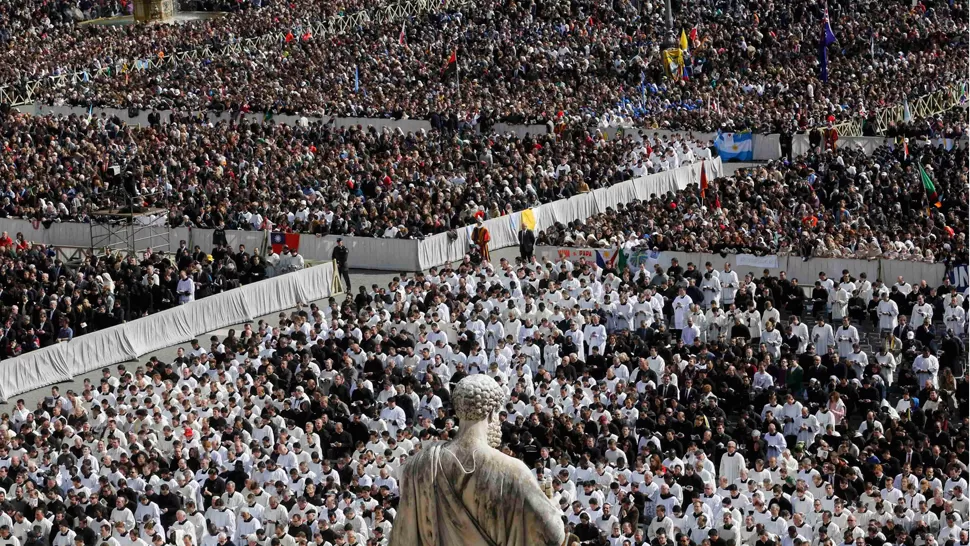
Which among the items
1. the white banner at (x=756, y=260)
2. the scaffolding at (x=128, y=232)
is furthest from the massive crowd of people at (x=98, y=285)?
the white banner at (x=756, y=260)

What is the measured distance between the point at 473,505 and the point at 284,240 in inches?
1296

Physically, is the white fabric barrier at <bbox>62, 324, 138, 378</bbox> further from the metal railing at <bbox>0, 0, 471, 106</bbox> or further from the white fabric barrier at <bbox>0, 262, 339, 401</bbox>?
the metal railing at <bbox>0, 0, 471, 106</bbox>

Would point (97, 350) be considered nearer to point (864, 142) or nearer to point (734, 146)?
point (734, 146)

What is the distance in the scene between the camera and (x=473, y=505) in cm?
735

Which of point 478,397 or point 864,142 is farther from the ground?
point 478,397

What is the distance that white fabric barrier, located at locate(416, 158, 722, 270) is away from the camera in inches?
1543

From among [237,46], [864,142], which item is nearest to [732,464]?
[864,142]

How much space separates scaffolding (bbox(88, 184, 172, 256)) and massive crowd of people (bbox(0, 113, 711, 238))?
457mm

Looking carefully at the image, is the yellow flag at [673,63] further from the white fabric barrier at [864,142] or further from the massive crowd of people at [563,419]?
the massive crowd of people at [563,419]

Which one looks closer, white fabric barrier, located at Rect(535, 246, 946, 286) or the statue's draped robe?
the statue's draped robe

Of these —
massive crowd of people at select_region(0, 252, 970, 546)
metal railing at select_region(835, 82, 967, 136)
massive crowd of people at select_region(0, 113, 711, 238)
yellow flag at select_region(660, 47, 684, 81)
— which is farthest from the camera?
yellow flag at select_region(660, 47, 684, 81)

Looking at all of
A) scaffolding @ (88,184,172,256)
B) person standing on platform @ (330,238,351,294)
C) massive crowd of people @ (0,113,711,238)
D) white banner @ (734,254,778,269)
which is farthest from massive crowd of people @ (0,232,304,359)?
white banner @ (734,254,778,269)

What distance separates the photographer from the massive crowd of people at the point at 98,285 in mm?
32406

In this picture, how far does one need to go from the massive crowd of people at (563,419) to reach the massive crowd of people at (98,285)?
1.83 meters
